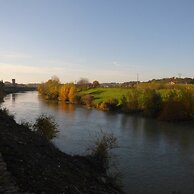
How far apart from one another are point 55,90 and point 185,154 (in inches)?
3053

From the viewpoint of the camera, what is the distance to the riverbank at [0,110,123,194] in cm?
1012

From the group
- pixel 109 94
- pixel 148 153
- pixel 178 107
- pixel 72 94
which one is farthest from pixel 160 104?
pixel 72 94

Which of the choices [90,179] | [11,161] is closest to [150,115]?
[90,179]

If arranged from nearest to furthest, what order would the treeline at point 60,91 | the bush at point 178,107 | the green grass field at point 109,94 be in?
the bush at point 178,107 < the green grass field at point 109,94 < the treeline at point 60,91

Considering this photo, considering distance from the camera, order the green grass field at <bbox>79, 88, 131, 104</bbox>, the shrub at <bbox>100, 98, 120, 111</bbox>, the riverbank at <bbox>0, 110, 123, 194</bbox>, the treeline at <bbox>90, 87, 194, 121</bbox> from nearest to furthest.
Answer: the riverbank at <bbox>0, 110, 123, 194</bbox>, the treeline at <bbox>90, 87, 194, 121</bbox>, the shrub at <bbox>100, 98, 120, 111</bbox>, the green grass field at <bbox>79, 88, 131, 104</bbox>

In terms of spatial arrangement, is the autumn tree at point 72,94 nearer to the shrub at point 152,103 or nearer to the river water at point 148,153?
the shrub at point 152,103

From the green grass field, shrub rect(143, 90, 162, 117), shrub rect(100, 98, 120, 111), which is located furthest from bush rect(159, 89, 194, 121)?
the green grass field

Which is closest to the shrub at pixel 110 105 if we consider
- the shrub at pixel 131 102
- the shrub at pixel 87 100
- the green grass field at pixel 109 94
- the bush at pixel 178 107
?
the shrub at pixel 131 102

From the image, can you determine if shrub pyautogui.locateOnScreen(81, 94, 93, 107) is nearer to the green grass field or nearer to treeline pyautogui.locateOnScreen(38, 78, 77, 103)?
the green grass field

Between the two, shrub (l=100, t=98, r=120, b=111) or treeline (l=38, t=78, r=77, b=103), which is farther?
treeline (l=38, t=78, r=77, b=103)

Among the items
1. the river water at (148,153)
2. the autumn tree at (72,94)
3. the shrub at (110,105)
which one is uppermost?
the autumn tree at (72,94)

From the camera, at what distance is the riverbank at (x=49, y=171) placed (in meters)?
10.1

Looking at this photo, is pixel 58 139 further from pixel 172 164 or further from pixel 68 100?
pixel 68 100

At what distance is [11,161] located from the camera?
36.7ft
